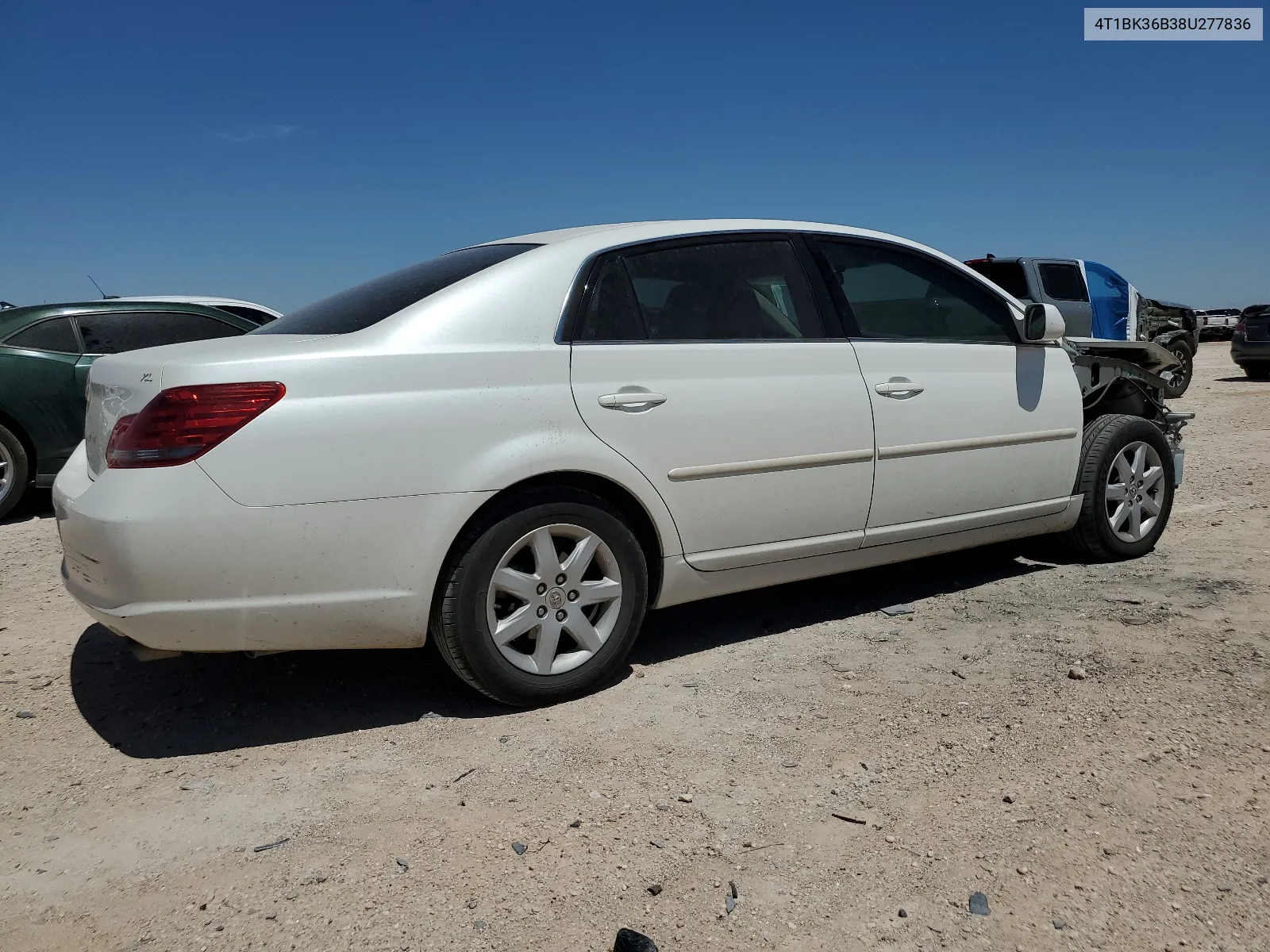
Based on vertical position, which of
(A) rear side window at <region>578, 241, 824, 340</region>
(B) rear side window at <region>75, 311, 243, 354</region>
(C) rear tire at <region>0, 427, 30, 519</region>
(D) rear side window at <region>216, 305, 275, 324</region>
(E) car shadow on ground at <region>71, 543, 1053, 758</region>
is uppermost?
(D) rear side window at <region>216, 305, 275, 324</region>

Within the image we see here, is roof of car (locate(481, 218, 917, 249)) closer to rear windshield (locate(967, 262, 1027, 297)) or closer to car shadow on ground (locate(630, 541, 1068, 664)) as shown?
car shadow on ground (locate(630, 541, 1068, 664))

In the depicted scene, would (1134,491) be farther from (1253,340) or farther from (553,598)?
(1253,340)

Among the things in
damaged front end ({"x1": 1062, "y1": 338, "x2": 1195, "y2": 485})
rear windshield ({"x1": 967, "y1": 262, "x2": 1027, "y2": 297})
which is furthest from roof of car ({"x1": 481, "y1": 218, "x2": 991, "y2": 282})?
rear windshield ({"x1": 967, "y1": 262, "x2": 1027, "y2": 297})

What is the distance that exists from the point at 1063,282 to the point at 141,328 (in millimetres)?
10704

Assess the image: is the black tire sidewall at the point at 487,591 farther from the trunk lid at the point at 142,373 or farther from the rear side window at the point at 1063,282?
the rear side window at the point at 1063,282

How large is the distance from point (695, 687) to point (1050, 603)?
181 cm

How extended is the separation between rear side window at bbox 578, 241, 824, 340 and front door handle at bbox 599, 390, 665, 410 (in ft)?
0.69

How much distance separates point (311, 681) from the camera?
3.76 m

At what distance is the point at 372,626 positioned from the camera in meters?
3.15

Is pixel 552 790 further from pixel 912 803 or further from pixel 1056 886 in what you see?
pixel 1056 886

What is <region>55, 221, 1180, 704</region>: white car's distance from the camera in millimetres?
2943

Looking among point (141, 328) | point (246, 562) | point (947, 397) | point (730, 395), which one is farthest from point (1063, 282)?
point (246, 562)

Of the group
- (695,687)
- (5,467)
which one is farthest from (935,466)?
(5,467)

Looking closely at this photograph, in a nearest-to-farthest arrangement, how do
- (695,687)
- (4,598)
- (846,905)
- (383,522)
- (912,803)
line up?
(846,905), (912,803), (383,522), (695,687), (4,598)
